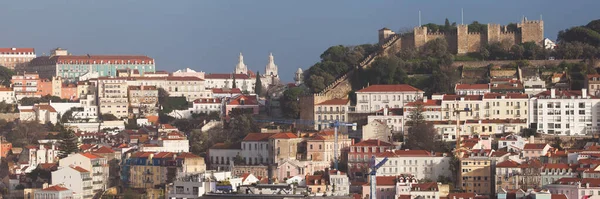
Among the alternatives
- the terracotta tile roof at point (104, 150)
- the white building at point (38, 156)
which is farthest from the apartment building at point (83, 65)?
the terracotta tile roof at point (104, 150)

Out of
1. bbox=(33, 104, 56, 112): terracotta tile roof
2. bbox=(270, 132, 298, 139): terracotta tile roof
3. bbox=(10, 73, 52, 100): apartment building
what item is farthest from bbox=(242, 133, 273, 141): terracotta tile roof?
bbox=(10, 73, 52, 100): apartment building

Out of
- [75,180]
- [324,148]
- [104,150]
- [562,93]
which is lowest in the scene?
[75,180]

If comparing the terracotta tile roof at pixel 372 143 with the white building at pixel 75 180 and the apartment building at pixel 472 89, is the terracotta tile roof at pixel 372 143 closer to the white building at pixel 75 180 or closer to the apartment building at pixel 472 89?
the apartment building at pixel 472 89

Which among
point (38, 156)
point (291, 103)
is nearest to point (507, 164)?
point (291, 103)

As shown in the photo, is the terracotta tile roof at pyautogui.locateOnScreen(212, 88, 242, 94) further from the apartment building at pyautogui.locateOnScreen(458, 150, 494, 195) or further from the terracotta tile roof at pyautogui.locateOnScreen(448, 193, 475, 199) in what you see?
the terracotta tile roof at pyautogui.locateOnScreen(448, 193, 475, 199)

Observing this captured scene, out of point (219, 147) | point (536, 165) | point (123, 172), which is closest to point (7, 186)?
point (123, 172)

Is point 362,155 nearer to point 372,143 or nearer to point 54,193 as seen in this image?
point 372,143
